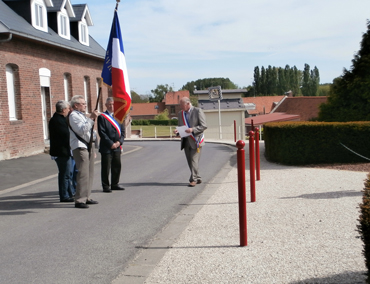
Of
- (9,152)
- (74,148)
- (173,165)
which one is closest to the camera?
(74,148)

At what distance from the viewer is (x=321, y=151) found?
12914mm

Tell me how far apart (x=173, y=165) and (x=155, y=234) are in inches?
325

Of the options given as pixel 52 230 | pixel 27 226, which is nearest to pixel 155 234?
pixel 52 230

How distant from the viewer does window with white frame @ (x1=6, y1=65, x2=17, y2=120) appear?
55.2 feet

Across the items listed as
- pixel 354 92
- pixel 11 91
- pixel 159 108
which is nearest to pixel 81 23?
pixel 11 91

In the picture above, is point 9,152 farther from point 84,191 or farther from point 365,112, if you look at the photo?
point 365,112

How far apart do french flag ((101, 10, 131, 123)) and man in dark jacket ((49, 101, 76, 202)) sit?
96cm

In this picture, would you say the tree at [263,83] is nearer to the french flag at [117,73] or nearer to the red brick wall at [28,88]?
the red brick wall at [28,88]

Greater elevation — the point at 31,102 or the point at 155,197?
the point at 31,102

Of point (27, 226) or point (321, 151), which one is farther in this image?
point (321, 151)

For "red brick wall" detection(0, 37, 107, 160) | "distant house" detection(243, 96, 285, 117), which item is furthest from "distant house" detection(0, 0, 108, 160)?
"distant house" detection(243, 96, 285, 117)

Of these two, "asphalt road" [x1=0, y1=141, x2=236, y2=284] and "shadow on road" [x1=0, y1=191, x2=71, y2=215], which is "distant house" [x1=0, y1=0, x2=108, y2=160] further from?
"shadow on road" [x1=0, y1=191, x2=71, y2=215]

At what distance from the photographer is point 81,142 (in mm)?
7652

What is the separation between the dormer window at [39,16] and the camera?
1932cm
